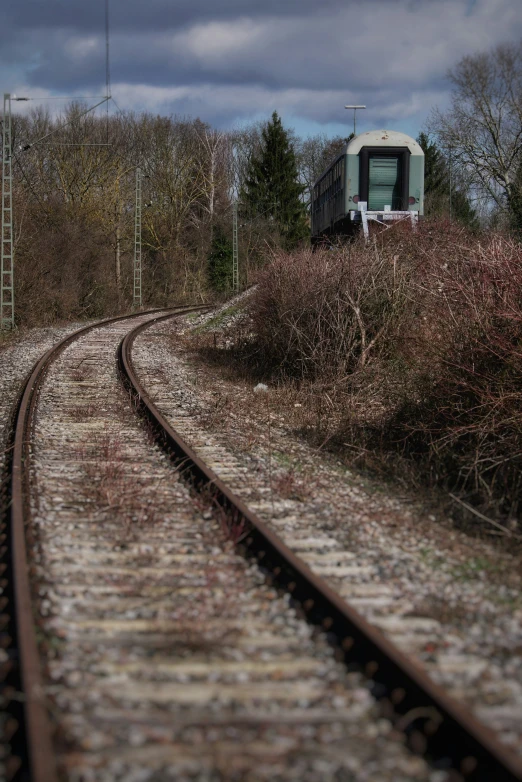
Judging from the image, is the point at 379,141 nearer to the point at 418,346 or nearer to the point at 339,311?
the point at 339,311

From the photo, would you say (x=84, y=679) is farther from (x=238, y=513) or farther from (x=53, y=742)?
(x=238, y=513)

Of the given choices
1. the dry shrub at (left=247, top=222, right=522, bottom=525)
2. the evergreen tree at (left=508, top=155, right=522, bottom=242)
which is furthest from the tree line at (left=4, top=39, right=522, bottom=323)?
the dry shrub at (left=247, top=222, right=522, bottom=525)

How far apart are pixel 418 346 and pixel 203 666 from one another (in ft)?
26.0

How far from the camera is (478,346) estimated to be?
7672 millimetres

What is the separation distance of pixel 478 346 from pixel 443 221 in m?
9.24

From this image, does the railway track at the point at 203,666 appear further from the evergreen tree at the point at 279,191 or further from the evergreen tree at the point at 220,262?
the evergreen tree at the point at 279,191

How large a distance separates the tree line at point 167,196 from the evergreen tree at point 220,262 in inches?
2.9

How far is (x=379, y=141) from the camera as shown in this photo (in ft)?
70.2

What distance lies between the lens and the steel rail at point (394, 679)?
9.16 ft

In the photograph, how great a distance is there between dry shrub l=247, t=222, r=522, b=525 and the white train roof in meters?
6.38

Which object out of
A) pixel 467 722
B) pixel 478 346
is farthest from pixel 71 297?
pixel 467 722

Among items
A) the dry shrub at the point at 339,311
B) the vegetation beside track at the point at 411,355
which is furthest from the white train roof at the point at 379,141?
the dry shrub at the point at 339,311

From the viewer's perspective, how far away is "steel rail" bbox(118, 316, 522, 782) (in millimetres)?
2793

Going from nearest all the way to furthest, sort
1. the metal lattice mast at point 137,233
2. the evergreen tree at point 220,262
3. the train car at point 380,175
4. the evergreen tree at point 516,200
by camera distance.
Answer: the train car at point 380,175, the evergreen tree at point 516,200, the metal lattice mast at point 137,233, the evergreen tree at point 220,262
